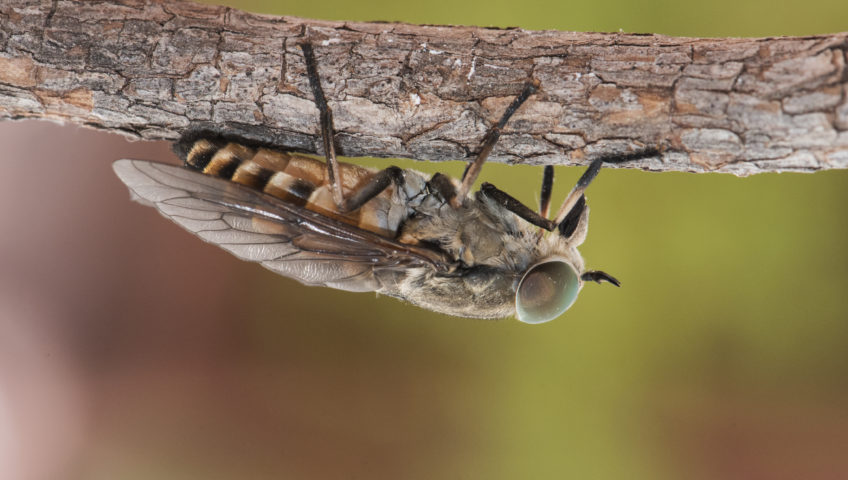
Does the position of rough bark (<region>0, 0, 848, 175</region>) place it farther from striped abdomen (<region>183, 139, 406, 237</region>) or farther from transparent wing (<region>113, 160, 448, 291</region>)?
transparent wing (<region>113, 160, 448, 291</region>)

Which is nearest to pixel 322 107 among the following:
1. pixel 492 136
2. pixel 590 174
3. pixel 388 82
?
pixel 388 82

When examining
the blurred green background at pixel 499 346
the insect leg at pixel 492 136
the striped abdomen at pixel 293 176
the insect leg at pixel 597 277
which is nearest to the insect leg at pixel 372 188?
the striped abdomen at pixel 293 176

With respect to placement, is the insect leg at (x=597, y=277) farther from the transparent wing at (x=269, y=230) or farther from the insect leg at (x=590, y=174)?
the transparent wing at (x=269, y=230)

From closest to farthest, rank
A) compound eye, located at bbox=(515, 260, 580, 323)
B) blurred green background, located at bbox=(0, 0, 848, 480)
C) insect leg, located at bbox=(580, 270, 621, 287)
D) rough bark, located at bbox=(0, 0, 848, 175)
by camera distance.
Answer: rough bark, located at bbox=(0, 0, 848, 175), compound eye, located at bbox=(515, 260, 580, 323), insect leg, located at bbox=(580, 270, 621, 287), blurred green background, located at bbox=(0, 0, 848, 480)

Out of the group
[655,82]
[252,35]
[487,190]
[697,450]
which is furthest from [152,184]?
[697,450]

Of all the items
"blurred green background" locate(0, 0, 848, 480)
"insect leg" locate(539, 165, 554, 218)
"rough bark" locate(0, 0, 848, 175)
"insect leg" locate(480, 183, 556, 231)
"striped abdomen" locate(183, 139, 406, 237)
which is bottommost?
"blurred green background" locate(0, 0, 848, 480)

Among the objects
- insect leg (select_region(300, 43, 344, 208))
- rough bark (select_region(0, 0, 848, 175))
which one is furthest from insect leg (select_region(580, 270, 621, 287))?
insect leg (select_region(300, 43, 344, 208))

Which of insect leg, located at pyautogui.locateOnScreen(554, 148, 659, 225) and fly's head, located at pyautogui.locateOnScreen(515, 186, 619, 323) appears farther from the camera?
fly's head, located at pyautogui.locateOnScreen(515, 186, 619, 323)
